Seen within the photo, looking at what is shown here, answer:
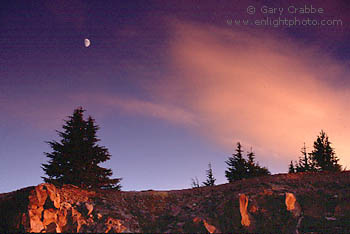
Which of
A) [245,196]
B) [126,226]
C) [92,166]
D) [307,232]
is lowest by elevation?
[307,232]

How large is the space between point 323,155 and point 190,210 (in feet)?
107

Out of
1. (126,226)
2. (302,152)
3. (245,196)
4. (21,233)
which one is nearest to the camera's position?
(21,233)

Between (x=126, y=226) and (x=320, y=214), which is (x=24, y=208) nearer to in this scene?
(x=126, y=226)

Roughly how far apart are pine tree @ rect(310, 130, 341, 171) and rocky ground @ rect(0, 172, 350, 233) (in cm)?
2495

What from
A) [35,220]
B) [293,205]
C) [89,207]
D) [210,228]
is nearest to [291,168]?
[293,205]

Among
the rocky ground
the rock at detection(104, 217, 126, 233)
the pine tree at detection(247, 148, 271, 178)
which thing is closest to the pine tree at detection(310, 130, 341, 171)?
the pine tree at detection(247, 148, 271, 178)

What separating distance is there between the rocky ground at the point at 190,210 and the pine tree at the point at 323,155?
25.0 m

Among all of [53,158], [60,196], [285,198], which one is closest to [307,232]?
[285,198]

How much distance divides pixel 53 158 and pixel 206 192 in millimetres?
15637

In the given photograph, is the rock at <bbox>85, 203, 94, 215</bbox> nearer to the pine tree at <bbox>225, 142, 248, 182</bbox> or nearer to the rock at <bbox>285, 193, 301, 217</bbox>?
the rock at <bbox>285, 193, 301, 217</bbox>

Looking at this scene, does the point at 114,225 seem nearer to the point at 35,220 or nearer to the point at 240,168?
the point at 35,220

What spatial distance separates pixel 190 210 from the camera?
56.7 ft

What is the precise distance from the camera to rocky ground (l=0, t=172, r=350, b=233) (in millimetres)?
15156

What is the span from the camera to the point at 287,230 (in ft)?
52.0
